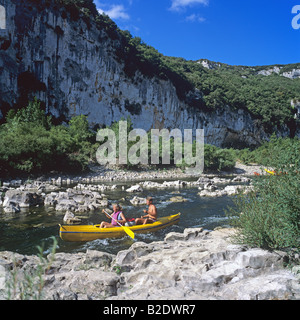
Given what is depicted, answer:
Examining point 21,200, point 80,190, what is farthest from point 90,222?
point 80,190

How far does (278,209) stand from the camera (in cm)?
414

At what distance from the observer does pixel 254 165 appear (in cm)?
4100

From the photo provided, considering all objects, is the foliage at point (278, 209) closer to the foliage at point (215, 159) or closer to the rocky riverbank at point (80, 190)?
the rocky riverbank at point (80, 190)

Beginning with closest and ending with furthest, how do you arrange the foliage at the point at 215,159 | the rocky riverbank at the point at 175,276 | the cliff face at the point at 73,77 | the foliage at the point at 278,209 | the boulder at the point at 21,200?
the rocky riverbank at the point at 175,276, the foliage at the point at 278,209, the boulder at the point at 21,200, the foliage at the point at 215,159, the cliff face at the point at 73,77

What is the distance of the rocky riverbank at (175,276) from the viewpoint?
10.5ft

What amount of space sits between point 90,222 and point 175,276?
18.6 ft

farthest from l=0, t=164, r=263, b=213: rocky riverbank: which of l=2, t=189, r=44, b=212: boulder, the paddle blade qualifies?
the paddle blade

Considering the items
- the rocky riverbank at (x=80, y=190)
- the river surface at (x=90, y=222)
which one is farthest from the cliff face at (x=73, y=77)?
the river surface at (x=90, y=222)

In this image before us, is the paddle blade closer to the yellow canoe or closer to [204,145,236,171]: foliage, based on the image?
the yellow canoe

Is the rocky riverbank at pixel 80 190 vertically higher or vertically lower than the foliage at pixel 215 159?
lower

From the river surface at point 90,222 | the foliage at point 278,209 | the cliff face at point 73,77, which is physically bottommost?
the river surface at point 90,222

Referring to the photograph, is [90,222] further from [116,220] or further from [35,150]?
[35,150]

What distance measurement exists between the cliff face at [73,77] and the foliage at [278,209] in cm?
3255

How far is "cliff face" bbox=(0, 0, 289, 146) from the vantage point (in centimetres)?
3059
